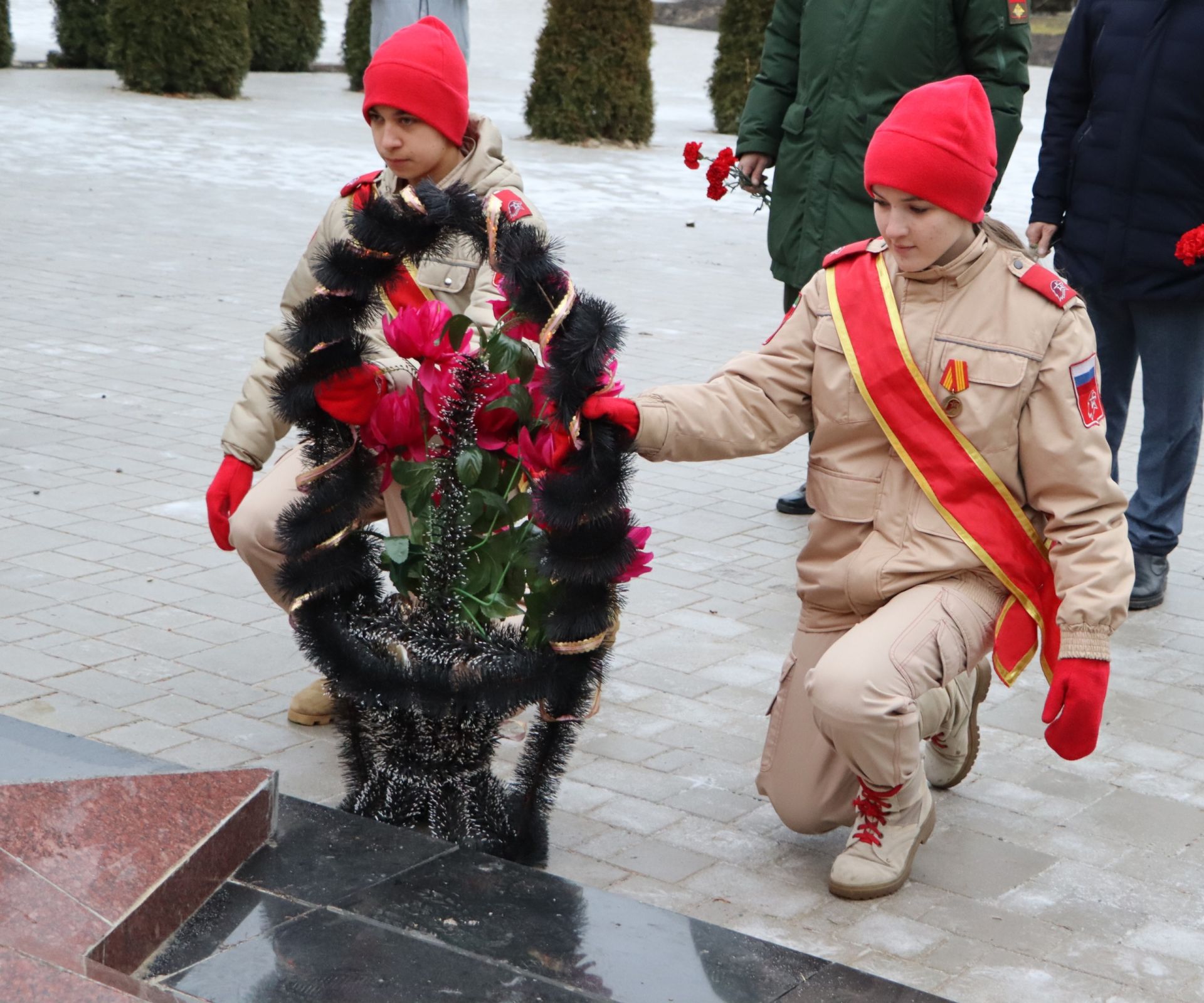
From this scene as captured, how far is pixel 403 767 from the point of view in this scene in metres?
3.20

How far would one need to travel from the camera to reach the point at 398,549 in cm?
317

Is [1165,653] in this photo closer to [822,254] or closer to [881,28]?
[822,254]

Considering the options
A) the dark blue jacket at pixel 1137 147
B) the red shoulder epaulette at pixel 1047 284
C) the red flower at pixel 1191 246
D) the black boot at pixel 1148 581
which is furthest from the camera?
the black boot at pixel 1148 581

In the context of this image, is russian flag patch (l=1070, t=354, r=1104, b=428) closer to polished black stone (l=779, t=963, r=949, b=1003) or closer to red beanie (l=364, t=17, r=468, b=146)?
polished black stone (l=779, t=963, r=949, b=1003)

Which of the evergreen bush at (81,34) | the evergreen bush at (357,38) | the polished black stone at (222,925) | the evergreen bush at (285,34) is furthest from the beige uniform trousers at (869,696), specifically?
the evergreen bush at (285,34)

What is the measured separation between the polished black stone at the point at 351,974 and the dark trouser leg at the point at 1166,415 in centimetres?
320

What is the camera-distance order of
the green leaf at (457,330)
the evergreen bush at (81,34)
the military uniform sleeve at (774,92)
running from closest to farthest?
Result: the green leaf at (457,330) < the military uniform sleeve at (774,92) < the evergreen bush at (81,34)

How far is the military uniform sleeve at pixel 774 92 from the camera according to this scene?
557cm

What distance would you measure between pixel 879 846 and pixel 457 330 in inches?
52.4

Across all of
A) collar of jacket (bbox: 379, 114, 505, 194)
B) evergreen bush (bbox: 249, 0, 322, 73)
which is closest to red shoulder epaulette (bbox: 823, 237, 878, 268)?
collar of jacket (bbox: 379, 114, 505, 194)

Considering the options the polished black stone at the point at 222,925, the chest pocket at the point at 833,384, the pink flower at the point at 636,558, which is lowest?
the polished black stone at the point at 222,925

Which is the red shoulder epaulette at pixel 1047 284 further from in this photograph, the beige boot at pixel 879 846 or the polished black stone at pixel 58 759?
the polished black stone at pixel 58 759

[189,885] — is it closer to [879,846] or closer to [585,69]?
[879,846]

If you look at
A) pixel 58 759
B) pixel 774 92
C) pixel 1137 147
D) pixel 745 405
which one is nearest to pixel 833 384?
pixel 745 405
